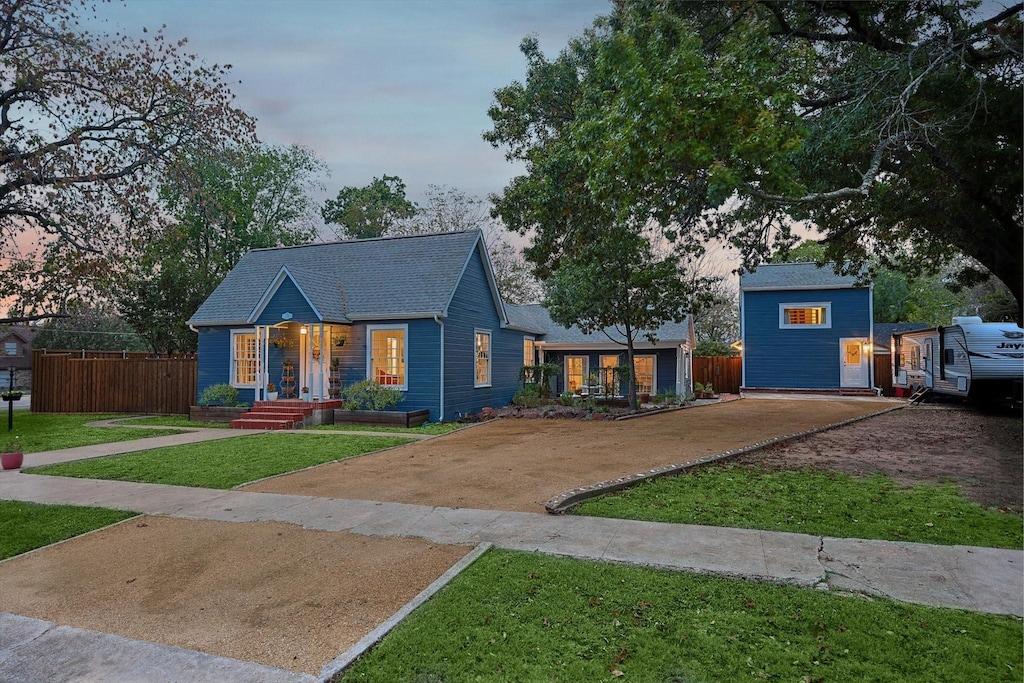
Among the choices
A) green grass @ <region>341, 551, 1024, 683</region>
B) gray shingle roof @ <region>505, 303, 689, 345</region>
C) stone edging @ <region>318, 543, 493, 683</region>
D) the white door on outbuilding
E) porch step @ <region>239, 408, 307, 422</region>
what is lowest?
stone edging @ <region>318, 543, 493, 683</region>

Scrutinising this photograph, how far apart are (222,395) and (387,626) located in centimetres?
1560

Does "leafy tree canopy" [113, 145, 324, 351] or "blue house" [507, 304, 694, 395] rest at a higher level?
"leafy tree canopy" [113, 145, 324, 351]

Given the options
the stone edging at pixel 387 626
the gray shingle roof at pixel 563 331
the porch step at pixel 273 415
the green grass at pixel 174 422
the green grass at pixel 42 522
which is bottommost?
the green grass at pixel 174 422

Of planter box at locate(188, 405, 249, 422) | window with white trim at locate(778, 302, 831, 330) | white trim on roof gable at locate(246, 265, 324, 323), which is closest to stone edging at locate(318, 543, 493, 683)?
white trim on roof gable at locate(246, 265, 324, 323)

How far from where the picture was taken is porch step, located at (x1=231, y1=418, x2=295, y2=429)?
48.2 ft

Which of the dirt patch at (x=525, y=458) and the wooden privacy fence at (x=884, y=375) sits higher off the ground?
the wooden privacy fence at (x=884, y=375)

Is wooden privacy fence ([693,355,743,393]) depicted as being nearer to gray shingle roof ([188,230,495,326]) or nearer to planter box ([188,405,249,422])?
gray shingle roof ([188,230,495,326])

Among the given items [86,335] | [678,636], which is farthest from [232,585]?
[86,335]

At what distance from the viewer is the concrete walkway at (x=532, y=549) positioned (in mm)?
3383

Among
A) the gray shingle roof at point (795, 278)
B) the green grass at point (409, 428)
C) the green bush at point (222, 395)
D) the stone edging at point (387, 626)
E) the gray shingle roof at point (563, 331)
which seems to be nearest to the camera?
the stone edging at point (387, 626)

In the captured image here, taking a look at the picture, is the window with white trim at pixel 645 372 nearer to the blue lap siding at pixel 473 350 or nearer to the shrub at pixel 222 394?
the blue lap siding at pixel 473 350

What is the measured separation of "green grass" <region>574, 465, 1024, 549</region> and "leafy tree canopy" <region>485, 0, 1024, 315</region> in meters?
3.70

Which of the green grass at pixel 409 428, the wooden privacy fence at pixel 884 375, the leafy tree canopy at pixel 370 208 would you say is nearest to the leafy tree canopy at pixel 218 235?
the leafy tree canopy at pixel 370 208

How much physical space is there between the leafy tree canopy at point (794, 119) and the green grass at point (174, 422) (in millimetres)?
10907
